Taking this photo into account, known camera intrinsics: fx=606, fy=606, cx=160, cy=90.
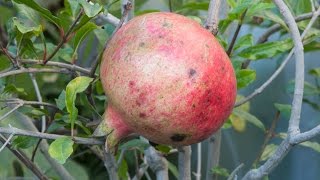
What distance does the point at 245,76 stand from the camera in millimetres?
958

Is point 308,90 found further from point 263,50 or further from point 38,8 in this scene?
point 38,8

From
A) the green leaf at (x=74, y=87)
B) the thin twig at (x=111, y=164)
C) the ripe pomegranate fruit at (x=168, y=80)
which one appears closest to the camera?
the ripe pomegranate fruit at (x=168, y=80)

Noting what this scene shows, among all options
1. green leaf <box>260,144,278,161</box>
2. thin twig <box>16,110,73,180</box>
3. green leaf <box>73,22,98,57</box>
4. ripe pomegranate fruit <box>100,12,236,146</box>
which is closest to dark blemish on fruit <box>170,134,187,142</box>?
ripe pomegranate fruit <box>100,12,236,146</box>

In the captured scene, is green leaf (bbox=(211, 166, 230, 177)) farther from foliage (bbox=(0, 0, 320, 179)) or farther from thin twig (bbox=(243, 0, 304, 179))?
thin twig (bbox=(243, 0, 304, 179))

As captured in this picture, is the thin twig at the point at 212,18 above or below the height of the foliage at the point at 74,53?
above

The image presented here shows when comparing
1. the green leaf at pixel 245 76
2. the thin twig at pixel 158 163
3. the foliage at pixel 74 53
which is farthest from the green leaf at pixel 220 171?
the green leaf at pixel 245 76

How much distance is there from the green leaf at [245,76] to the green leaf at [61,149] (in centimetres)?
31

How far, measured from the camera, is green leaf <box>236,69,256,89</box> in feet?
3.13

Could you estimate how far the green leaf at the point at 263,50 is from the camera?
0.98 meters

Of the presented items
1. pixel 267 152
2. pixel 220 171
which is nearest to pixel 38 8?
pixel 220 171

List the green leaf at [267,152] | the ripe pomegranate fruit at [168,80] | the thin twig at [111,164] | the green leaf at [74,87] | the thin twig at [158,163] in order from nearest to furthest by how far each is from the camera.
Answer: the ripe pomegranate fruit at [168,80] → the green leaf at [74,87] → the thin twig at [111,164] → the thin twig at [158,163] → the green leaf at [267,152]

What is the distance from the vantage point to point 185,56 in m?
0.70

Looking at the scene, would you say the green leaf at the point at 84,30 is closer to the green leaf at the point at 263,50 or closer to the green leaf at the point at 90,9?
the green leaf at the point at 90,9

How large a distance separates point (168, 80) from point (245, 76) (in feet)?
0.99
